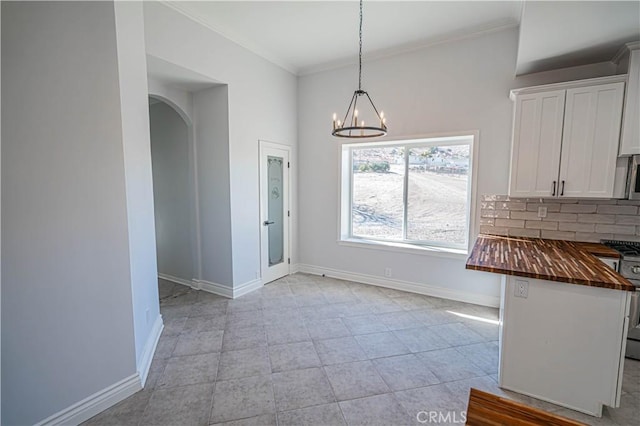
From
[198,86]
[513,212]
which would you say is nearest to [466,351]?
[513,212]

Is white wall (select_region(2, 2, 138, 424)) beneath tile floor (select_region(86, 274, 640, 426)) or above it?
above

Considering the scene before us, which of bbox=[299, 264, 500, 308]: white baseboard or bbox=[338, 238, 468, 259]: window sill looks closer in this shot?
bbox=[299, 264, 500, 308]: white baseboard

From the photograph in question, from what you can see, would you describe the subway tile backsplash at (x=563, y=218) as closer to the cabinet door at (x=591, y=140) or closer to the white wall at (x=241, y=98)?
the cabinet door at (x=591, y=140)

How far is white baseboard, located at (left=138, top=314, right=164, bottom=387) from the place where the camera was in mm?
2260

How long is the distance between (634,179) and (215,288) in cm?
469

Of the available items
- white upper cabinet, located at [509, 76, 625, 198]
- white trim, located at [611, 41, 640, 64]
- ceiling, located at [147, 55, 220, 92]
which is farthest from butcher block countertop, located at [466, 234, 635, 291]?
ceiling, located at [147, 55, 220, 92]

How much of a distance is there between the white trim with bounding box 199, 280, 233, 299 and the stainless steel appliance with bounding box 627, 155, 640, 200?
4.35 meters

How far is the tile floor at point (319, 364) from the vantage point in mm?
1975

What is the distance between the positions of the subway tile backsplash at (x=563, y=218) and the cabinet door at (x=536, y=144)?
1.20 ft

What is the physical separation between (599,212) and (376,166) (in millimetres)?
2594

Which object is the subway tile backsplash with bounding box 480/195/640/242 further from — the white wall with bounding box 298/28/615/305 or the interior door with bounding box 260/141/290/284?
the interior door with bounding box 260/141/290/284

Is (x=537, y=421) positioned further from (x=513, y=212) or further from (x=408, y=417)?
(x=513, y=212)

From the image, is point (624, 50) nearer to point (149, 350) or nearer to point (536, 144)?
point (536, 144)

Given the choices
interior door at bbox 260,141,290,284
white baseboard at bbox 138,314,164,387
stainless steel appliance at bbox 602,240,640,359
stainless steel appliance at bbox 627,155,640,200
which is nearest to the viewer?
white baseboard at bbox 138,314,164,387
